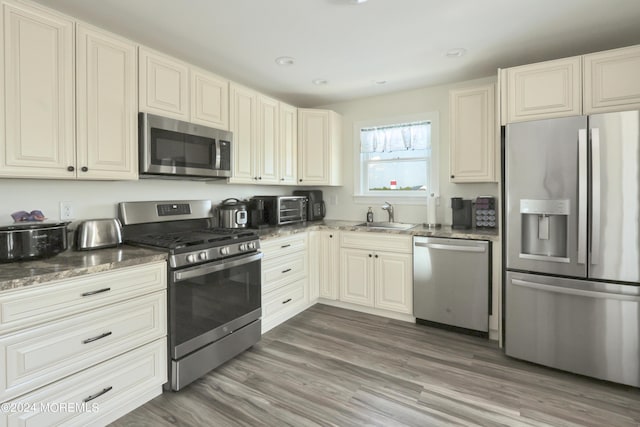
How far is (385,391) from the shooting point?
6.79 ft

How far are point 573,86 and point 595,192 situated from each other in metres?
0.80

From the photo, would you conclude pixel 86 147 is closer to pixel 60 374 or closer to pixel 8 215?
pixel 8 215

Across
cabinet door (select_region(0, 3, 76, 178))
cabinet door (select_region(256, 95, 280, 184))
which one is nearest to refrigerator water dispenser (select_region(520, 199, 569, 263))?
cabinet door (select_region(256, 95, 280, 184))

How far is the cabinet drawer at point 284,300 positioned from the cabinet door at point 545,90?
240 centimetres

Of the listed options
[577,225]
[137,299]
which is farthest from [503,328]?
[137,299]

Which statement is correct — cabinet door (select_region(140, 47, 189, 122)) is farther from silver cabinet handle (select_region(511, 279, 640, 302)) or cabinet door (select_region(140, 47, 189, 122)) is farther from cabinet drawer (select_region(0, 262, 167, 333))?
silver cabinet handle (select_region(511, 279, 640, 302))

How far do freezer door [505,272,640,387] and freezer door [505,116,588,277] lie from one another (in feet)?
0.46

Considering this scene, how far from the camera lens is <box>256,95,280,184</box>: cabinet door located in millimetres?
3287

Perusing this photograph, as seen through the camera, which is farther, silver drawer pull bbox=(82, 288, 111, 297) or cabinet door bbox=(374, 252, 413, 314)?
cabinet door bbox=(374, 252, 413, 314)

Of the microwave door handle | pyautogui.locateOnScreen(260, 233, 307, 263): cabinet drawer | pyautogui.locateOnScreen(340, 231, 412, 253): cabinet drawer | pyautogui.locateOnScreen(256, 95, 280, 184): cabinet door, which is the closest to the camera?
the microwave door handle

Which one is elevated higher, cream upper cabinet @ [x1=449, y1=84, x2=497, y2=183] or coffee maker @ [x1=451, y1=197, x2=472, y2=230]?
cream upper cabinet @ [x1=449, y1=84, x2=497, y2=183]

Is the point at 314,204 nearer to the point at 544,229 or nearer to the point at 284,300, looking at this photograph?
the point at 284,300

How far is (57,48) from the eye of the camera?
1.82 metres

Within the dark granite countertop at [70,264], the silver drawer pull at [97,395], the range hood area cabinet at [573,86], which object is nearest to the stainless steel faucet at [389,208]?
the range hood area cabinet at [573,86]
